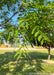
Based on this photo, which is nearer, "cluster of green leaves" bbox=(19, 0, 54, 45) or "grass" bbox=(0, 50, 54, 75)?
"cluster of green leaves" bbox=(19, 0, 54, 45)

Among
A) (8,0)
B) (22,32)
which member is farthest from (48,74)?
(22,32)

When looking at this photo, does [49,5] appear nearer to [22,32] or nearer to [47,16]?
[47,16]

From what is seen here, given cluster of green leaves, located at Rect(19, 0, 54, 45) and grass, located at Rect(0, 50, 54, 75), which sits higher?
cluster of green leaves, located at Rect(19, 0, 54, 45)

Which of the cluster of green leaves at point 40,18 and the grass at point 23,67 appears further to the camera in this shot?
the grass at point 23,67

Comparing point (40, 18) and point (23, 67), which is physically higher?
point (40, 18)

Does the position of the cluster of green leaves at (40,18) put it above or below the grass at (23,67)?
above

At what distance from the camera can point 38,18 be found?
284cm

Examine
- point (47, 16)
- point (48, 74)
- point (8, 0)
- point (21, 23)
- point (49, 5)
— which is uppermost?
point (8, 0)

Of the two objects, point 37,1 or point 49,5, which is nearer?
point 49,5

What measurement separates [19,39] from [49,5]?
1188 millimetres

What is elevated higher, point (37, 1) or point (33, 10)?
point (37, 1)

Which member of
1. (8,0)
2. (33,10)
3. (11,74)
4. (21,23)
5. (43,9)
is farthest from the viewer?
(11,74)

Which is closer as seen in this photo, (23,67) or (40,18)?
(40,18)

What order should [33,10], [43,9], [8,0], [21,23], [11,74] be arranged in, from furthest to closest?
[11,74] → [8,0] → [33,10] → [43,9] → [21,23]
